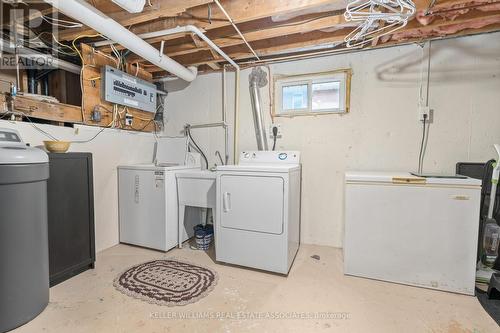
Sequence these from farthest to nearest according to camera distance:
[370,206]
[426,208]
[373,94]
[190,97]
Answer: [190,97] → [373,94] → [370,206] → [426,208]

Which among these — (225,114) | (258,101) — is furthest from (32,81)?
(258,101)

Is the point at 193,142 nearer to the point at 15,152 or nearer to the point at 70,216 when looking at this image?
the point at 70,216

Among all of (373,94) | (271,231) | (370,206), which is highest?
(373,94)

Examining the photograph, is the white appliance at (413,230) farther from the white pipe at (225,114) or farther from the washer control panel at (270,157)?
the white pipe at (225,114)

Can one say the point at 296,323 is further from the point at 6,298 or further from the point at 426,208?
the point at 6,298

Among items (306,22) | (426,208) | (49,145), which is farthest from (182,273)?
(306,22)

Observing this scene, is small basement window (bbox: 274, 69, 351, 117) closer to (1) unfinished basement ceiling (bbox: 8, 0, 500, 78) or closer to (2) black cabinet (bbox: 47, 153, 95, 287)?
(1) unfinished basement ceiling (bbox: 8, 0, 500, 78)

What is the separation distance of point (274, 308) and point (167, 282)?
90cm

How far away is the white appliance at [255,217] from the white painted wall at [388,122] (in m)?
0.72

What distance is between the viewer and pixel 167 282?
1.96 metres

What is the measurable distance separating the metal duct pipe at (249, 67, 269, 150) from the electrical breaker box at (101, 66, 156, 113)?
1.32 metres

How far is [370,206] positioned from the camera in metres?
2.01

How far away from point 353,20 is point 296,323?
228 centimetres

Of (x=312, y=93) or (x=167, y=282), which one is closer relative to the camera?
(x=167, y=282)
